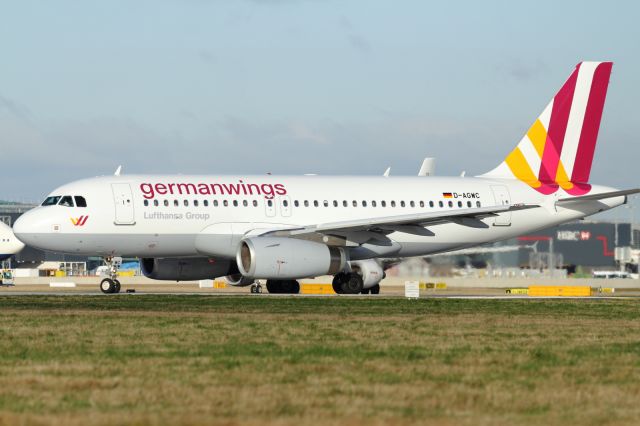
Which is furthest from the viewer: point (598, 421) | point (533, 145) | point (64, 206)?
point (533, 145)

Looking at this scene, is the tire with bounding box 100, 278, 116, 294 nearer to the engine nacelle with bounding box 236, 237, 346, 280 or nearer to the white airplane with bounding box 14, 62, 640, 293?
the white airplane with bounding box 14, 62, 640, 293

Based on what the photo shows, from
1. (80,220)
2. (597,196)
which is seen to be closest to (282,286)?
(80,220)

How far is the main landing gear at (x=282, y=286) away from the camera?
161 feet

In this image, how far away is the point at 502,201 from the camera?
164 ft

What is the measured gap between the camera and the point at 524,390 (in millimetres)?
15055

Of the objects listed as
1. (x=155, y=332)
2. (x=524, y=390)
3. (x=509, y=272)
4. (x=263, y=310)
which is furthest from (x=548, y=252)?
(x=524, y=390)

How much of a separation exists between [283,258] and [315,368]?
25537 millimetres

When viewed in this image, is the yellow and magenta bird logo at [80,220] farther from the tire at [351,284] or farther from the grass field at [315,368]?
the grass field at [315,368]

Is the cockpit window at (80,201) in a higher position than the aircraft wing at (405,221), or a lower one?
higher

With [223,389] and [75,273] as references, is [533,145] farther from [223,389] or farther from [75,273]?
[75,273]

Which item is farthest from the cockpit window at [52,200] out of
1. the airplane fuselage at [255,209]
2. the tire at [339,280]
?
the tire at [339,280]

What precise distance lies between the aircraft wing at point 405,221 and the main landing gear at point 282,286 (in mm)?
4092

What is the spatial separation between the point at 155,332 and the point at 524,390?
34.2 feet

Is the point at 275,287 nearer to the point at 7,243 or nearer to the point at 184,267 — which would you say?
the point at 184,267
